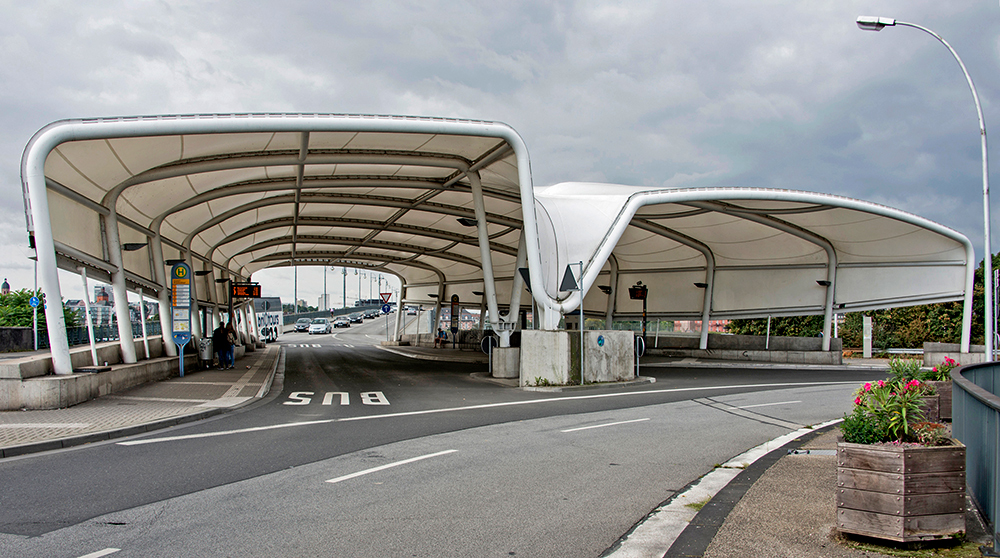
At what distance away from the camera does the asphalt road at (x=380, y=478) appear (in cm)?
492

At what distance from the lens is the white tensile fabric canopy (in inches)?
578

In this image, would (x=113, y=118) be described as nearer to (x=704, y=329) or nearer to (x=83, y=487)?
(x=83, y=487)

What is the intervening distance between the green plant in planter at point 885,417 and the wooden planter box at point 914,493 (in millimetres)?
303

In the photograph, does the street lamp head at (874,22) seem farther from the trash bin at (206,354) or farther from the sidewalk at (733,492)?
the trash bin at (206,354)

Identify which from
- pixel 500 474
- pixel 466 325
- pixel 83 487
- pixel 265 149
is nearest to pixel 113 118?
pixel 265 149

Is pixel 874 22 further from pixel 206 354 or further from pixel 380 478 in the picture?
pixel 206 354

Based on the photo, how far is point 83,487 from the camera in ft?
21.6

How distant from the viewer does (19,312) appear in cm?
3488

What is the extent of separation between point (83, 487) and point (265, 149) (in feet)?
41.6

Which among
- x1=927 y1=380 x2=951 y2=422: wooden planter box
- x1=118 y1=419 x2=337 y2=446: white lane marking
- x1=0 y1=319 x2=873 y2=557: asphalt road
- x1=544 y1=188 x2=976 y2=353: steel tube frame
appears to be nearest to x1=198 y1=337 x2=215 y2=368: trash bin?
x1=0 y1=319 x2=873 y2=557: asphalt road

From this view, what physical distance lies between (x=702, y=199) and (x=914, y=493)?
63.5ft

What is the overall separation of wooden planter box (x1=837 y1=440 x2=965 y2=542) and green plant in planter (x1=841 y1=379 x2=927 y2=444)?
30cm

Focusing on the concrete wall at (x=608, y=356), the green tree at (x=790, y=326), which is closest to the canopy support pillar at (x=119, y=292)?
the concrete wall at (x=608, y=356)

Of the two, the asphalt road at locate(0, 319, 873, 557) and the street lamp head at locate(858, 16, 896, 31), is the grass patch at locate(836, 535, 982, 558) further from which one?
the street lamp head at locate(858, 16, 896, 31)
